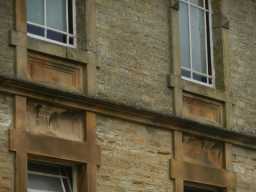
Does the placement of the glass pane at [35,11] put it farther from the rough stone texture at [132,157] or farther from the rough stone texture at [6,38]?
the rough stone texture at [132,157]

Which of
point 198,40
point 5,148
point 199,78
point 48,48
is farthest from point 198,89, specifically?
point 5,148

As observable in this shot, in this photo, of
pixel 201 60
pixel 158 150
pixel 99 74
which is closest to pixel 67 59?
pixel 99 74

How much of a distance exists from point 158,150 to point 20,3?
4.06 metres

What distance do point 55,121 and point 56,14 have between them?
224 centimetres

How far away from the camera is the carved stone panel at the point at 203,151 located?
2481 cm

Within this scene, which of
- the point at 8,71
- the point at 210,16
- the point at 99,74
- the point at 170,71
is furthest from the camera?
the point at 210,16

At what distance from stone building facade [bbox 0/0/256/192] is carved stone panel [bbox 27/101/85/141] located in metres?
0.02

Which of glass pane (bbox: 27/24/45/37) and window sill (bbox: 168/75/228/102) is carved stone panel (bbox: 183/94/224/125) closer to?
window sill (bbox: 168/75/228/102)

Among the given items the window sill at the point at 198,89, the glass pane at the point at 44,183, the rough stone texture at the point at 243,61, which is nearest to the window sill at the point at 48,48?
the glass pane at the point at 44,183

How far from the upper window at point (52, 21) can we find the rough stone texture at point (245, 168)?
15.3 ft

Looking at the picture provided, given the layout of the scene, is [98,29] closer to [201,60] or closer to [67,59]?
[67,59]

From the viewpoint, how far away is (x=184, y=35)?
25.8 m

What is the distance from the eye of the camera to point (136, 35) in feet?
79.9

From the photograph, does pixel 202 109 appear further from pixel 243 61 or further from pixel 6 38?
pixel 6 38
